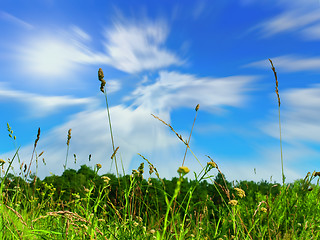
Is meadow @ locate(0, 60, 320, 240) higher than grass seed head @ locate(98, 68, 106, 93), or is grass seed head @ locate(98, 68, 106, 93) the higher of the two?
grass seed head @ locate(98, 68, 106, 93)

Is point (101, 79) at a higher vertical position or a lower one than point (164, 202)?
higher

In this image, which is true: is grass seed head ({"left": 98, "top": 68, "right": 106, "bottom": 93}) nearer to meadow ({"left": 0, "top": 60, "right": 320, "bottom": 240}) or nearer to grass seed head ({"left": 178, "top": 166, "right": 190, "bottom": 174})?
meadow ({"left": 0, "top": 60, "right": 320, "bottom": 240})

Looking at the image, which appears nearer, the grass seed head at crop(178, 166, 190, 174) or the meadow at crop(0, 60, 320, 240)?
the grass seed head at crop(178, 166, 190, 174)

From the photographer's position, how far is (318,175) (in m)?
2.93

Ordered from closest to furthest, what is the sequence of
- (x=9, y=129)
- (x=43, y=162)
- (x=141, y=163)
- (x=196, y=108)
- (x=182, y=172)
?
1. (x=182, y=172)
2. (x=141, y=163)
3. (x=196, y=108)
4. (x=9, y=129)
5. (x=43, y=162)

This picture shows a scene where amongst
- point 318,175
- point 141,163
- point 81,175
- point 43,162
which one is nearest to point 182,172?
point 141,163

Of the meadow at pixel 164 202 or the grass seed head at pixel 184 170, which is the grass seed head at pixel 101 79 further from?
the grass seed head at pixel 184 170

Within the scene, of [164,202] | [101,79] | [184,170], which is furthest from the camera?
[164,202]

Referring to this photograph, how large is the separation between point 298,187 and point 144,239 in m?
4.38

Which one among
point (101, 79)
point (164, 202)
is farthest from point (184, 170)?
point (164, 202)

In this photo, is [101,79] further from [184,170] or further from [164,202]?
[164,202]

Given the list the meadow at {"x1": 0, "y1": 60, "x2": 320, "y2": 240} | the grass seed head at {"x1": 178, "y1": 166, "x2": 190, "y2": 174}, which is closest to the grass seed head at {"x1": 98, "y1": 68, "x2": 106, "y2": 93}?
the meadow at {"x1": 0, "y1": 60, "x2": 320, "y2": 240}

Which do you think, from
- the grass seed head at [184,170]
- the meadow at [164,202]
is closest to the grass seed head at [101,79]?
the meadow at [164,202]

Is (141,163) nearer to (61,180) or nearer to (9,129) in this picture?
(9,129)
